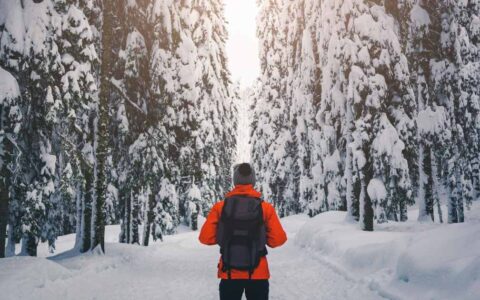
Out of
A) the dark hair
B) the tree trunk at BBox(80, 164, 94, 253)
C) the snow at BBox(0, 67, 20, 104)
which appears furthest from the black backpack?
the tree trunk at BBox(80, 164, 94, 253)

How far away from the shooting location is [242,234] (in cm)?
423

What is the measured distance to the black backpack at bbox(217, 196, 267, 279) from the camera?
13.8ft

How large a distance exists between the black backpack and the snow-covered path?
426 centimetres

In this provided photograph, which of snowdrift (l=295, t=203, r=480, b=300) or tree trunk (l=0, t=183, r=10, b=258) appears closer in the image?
snowdrift (l=295, t=203, r=480, b=300)

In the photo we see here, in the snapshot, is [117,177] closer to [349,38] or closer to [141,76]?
[141,76]

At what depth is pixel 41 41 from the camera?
942cm

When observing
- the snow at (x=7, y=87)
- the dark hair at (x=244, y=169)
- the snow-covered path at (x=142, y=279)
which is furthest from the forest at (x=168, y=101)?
the dark hair at (x=244, y=169)

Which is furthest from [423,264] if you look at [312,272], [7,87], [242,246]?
[7,87]

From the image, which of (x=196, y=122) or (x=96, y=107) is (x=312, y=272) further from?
(x=196, y=122)

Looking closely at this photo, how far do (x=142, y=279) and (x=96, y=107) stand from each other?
575 centimetres

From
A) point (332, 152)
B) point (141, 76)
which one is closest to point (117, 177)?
point (141, 76)

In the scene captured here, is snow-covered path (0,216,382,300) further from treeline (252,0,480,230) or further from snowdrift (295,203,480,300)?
treeline (252,0,480,230)

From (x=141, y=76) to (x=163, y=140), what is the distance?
2.34 metres

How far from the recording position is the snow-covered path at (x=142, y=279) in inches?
328
